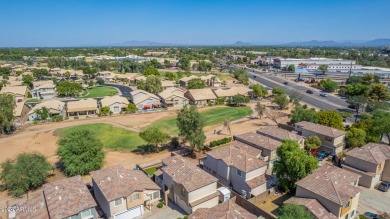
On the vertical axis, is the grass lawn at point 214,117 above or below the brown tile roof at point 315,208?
below

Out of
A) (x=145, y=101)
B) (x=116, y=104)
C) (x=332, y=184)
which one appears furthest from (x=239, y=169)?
(x=145, y=101)

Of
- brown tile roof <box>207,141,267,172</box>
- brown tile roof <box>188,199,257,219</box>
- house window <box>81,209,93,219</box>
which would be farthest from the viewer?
brown tile roof <box>207,141,267,172</box>

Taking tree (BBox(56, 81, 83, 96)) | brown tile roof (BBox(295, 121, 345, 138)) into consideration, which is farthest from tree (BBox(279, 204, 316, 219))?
tree (BBox(56, 81, 83, 96))

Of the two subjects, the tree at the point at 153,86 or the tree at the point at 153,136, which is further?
the tree at the point at 153,86

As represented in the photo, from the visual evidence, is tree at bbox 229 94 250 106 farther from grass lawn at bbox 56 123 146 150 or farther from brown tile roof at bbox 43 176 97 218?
brown tile roof at bbox 43 176 97 218

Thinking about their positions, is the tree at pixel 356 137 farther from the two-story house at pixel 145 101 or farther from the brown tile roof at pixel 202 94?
the two-story house at pixel 145 101

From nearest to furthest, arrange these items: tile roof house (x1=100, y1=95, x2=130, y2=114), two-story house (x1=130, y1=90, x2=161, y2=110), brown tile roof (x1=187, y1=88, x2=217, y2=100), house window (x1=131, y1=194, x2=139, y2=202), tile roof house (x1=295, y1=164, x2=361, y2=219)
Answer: tile roof house (x1=295, y1=164, x2=361, y2=219) → house window (x1=131, y1=194, x2=139, y2=202) → tile roof house (x1=100, y1=95, x2=130, y2=114) → two-story house (x1=130, y1=90, x2=161, y2=110) → brown tile roof (x1=187, y1=88, x2=217, y2=100)

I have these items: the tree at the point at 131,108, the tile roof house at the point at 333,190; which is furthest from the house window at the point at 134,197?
the tree at the point at 131,108
